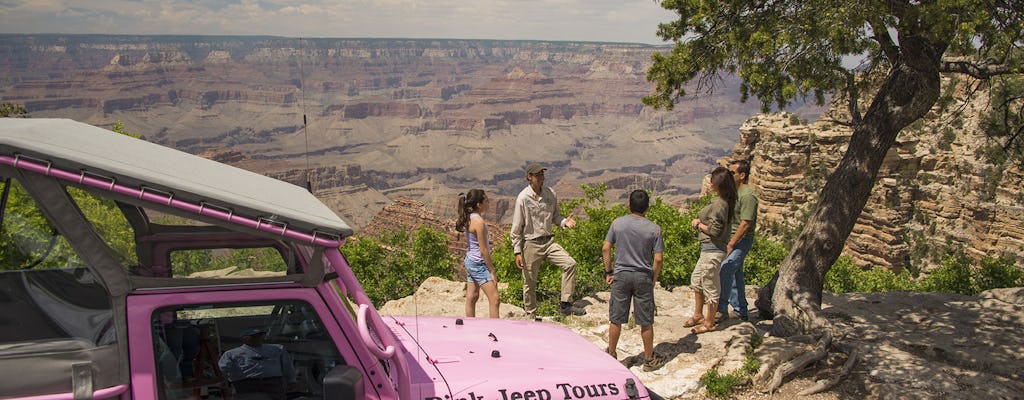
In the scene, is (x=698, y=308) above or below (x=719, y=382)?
above

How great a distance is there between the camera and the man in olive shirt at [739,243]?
738 centimetres

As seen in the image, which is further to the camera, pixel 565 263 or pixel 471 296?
pixel 565 263

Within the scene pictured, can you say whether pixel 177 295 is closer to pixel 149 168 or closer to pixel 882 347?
pixel 149 168

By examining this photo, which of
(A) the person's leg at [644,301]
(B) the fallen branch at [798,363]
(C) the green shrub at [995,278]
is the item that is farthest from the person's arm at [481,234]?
(C) the green shrub at [995,278]

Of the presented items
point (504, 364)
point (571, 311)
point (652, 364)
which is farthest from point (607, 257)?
point (504, 364)

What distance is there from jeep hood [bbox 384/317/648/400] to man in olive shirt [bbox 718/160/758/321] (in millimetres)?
3370

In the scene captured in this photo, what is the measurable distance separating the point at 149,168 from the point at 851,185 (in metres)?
6.94

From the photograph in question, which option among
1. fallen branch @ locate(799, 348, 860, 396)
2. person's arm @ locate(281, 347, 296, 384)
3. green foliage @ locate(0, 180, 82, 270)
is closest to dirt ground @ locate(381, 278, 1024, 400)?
fallen branch @ locate(799, 348, 860, 396)

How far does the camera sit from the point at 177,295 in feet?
9.75

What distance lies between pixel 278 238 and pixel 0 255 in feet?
4.46

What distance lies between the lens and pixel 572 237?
13.7m

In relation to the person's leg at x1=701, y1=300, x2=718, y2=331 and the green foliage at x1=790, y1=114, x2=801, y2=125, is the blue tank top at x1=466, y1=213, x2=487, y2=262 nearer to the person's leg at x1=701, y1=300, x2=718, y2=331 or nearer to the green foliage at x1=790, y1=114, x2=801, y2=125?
the person's leg at x1=701, y1=300, x2=718, y2=331

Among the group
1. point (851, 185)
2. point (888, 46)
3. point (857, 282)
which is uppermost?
point (888, 46)

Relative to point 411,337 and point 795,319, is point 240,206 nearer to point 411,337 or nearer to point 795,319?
point 411,337
